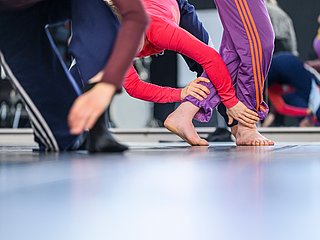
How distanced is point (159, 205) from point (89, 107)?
122 millimetres

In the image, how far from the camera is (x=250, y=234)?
552 millimetres

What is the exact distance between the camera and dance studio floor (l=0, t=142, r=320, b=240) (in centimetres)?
56

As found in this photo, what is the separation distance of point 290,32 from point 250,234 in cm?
463

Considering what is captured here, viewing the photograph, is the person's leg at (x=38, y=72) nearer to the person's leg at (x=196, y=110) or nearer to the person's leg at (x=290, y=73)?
the person's leg at (x=196, y=110)

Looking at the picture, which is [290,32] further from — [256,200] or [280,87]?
[256,200]

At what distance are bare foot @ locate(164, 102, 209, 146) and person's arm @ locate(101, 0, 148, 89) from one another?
1102 mm

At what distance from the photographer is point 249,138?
1.90m

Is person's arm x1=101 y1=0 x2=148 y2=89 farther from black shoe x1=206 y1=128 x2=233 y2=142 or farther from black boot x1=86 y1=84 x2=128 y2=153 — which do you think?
black shoe x1=206 y1=128 x2=233 y2=142

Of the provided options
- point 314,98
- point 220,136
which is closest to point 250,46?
point 220,136

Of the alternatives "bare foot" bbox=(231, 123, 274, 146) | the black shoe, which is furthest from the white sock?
"bare foot" bbox=(231, 123, 274, 146)

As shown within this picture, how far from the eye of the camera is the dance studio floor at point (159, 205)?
559 millimetres

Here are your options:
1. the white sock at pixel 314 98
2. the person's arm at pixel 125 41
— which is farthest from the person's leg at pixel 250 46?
the white sock at pixel 314 98

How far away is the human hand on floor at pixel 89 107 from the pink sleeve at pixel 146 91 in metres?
1.23

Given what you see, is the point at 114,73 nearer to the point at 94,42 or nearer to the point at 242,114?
the point at 94,42
